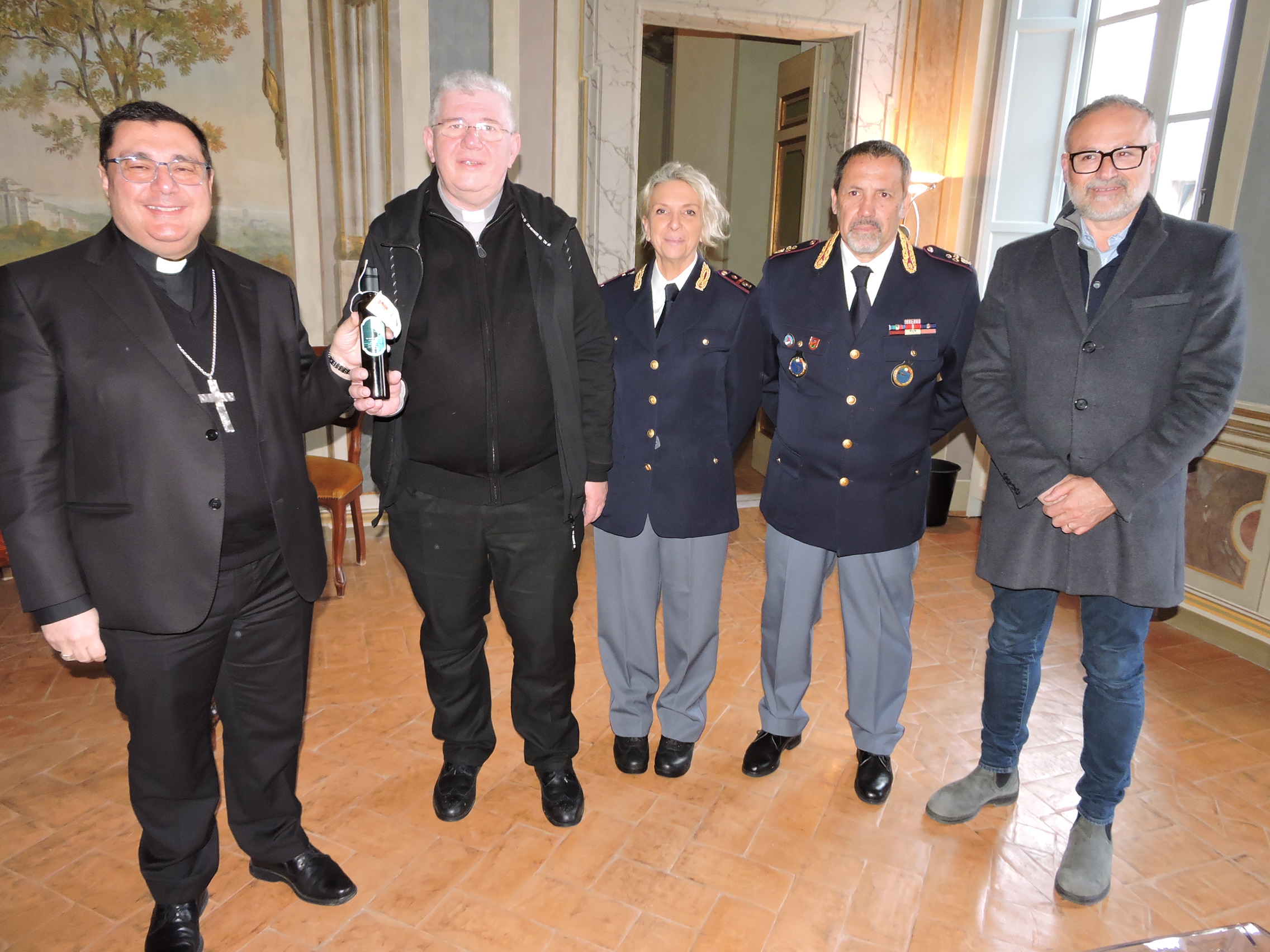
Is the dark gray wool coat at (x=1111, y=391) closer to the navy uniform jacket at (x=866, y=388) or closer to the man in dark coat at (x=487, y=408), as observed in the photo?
the navy uniform jacket at (x=866, y=388)

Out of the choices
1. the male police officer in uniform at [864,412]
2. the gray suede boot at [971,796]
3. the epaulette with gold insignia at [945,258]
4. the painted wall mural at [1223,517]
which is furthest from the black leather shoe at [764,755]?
the painted wall mural at [1223,517]

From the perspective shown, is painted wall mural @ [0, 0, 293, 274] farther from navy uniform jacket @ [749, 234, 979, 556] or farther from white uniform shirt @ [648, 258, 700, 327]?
navy uniform jacket @ [749, 234, 979, 556]

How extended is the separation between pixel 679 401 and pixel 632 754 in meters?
1.27

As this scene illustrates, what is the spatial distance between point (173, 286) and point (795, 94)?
229 inches

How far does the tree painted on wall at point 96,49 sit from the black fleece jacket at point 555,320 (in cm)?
316

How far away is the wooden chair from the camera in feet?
14.7

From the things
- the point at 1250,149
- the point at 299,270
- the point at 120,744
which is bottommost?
the point at 120,744

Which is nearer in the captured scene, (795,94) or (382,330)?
(382,330)

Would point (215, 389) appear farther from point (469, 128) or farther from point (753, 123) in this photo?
point (753, 123)

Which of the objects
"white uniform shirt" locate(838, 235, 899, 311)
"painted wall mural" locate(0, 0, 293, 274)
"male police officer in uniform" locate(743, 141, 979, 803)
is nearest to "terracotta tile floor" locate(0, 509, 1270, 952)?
"male police officer in uniform" locate(743, 141, 979, 803)

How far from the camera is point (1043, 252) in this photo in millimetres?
2400

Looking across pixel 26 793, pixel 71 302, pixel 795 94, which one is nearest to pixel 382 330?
pixel 71 302

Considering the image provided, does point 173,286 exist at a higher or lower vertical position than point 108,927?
higher

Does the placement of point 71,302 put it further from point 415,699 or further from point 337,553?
point 337,553
